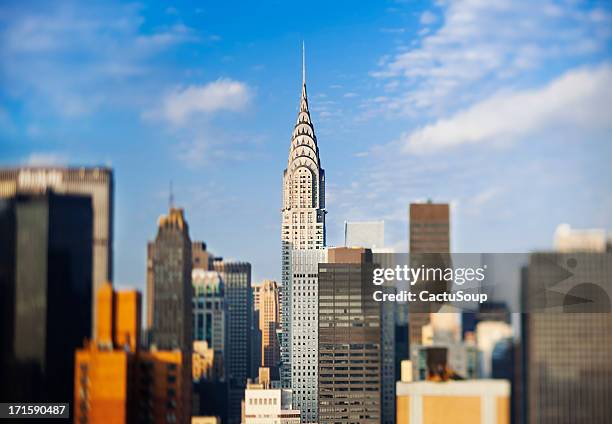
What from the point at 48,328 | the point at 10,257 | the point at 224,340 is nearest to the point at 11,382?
the point at 48,328

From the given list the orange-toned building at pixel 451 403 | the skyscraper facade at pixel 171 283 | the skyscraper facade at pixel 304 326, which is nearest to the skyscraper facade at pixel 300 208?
the skyscraper facade at pixel 304 326

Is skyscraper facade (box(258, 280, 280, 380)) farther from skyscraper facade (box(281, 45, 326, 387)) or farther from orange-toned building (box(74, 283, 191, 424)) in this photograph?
orange-toned building (box(74, 283, 191, 424))

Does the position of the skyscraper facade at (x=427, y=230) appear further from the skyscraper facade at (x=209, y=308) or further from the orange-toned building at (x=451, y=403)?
the skyscraper facade at (x=209, y=308)

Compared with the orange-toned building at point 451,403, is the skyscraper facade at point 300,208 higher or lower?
higher

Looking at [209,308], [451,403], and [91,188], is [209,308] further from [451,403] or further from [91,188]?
[451,403]

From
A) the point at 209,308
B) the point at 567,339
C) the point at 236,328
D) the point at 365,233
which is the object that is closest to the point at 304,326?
the point at 236,328

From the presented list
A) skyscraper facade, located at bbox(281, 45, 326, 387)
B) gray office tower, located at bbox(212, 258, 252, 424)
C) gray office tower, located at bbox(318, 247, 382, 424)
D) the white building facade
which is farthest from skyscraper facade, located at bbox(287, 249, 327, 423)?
gray office tower, located at bbox(212, 258, 252, 424)

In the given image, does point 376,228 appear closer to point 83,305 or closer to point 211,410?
point 211,410
